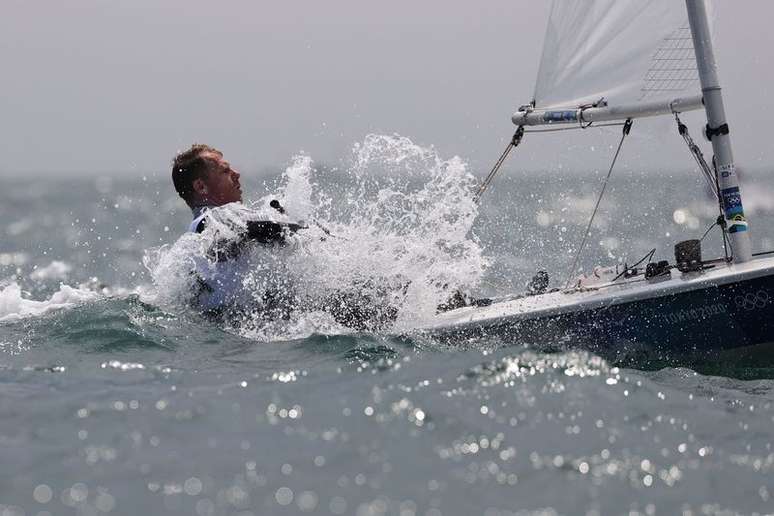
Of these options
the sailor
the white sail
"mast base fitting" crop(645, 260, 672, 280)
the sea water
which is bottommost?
the sea water

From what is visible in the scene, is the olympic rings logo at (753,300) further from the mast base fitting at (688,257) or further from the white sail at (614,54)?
the white sail at (614,54)

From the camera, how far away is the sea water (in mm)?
3633

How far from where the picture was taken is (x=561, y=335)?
6168mm

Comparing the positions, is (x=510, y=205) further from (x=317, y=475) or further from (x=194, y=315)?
(x=317, y=475)

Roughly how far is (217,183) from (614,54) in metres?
2.69

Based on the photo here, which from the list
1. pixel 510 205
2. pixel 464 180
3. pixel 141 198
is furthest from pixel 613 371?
pixel 141 198

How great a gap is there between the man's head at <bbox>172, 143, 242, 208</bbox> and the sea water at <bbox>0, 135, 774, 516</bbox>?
0.35 meters

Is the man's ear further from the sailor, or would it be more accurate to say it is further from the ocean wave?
the ocean wave

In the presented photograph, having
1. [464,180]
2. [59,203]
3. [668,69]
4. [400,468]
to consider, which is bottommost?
[400,468]

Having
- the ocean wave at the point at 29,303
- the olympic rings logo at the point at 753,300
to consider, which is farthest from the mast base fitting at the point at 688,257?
the ocean wave at the point at 29,303

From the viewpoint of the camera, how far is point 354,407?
455cm

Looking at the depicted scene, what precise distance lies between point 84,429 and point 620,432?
2121 mm

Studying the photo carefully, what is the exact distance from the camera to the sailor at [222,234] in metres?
6.58

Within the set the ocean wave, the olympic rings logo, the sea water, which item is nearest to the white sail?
the sea water
